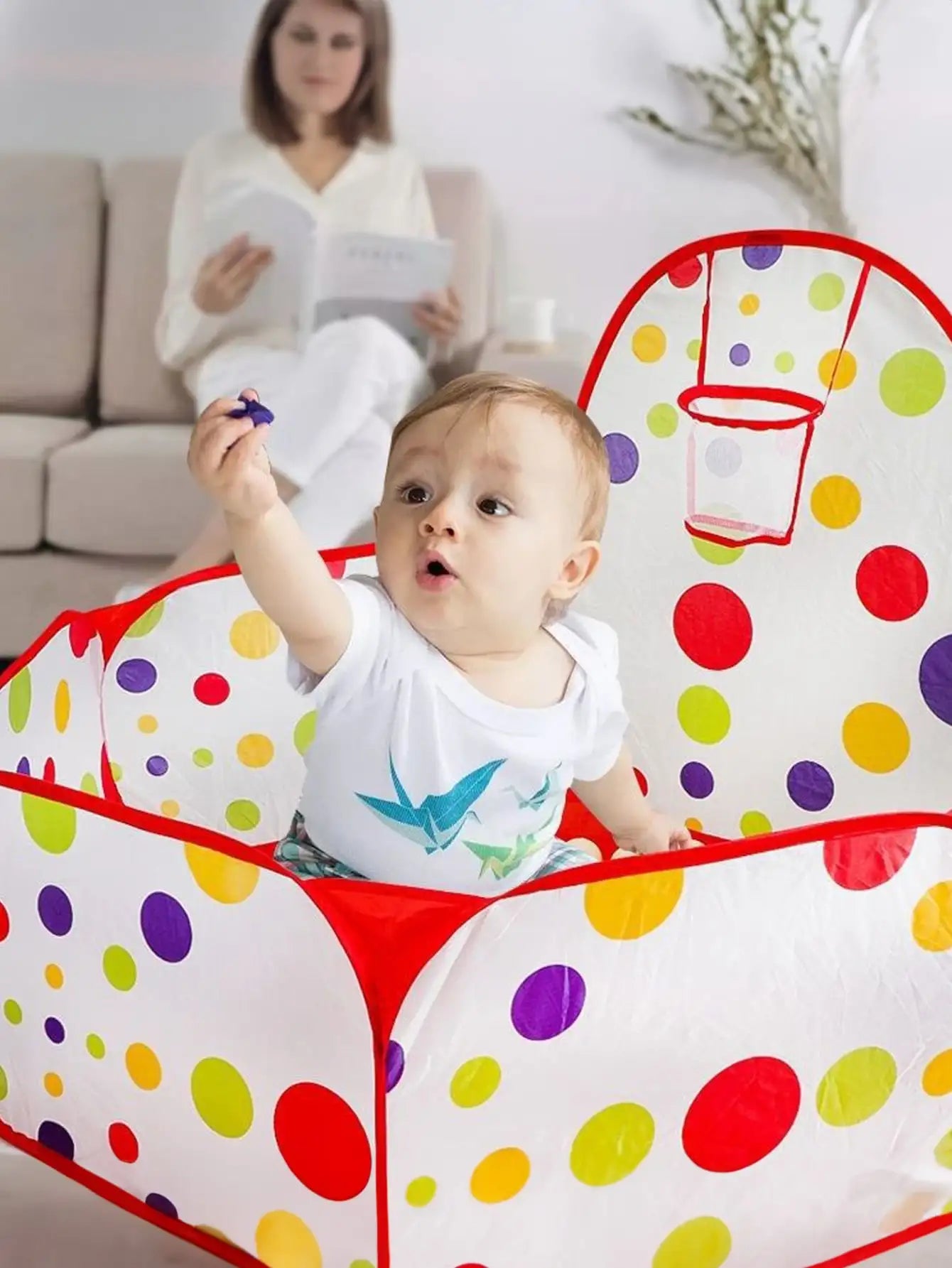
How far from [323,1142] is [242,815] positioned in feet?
1.84

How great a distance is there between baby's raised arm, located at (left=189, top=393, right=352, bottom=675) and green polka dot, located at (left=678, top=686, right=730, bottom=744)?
1.61 ft

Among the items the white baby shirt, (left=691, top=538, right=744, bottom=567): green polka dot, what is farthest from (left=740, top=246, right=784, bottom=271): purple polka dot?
the white baby shirt

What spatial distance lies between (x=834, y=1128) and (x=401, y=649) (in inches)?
15.2

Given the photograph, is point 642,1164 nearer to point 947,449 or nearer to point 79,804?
point 79,804

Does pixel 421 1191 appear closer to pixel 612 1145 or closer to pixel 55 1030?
pixel 612 1145

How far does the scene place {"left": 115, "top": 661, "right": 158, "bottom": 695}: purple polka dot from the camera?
1261 millimetres

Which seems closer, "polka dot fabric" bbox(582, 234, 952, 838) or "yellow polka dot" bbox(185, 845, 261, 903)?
"yellow polka dot" bbox(185, 845, 261, 903)

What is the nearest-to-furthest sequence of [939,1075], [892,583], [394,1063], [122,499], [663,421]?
[394,1063]
[939,1075]
[892,583]
[663,421]
[122,499]

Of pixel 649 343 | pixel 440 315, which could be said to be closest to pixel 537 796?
pixel 649 343

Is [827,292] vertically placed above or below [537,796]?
above

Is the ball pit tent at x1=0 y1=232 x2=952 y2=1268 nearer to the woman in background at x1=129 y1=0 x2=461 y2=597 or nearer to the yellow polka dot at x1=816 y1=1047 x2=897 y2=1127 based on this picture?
the yellow polka dot at x1=816 y1=1047 x2=897 y2=1127

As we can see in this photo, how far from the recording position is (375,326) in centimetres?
211

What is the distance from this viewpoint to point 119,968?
831mm

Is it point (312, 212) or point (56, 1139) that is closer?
point (56, 1139)
